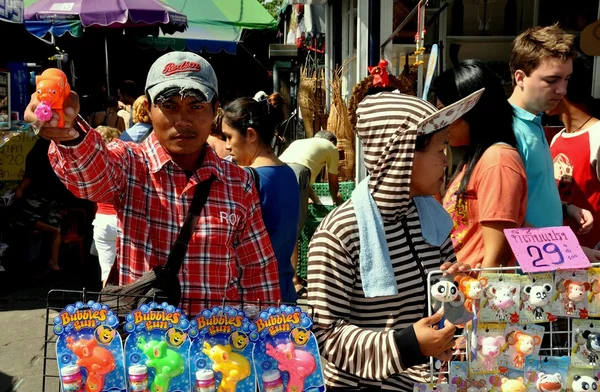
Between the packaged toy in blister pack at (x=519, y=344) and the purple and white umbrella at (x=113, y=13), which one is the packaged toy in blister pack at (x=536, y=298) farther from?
the purple and white umbrella at (x=113, y=13)

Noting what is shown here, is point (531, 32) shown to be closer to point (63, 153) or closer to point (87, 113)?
point (63, 153)

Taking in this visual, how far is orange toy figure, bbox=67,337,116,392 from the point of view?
1489mm

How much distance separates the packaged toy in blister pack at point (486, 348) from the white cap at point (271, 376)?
1.78ft

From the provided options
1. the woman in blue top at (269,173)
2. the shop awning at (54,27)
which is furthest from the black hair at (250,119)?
the shop awning at (54,27)

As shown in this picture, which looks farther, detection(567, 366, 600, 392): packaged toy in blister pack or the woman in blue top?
the woman in blue top

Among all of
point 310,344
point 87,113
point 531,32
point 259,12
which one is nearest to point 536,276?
point 310,344

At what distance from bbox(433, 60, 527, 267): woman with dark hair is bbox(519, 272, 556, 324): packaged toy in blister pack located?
1.81 ft

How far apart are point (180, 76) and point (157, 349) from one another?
825 millimetres

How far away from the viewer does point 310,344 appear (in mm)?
1580

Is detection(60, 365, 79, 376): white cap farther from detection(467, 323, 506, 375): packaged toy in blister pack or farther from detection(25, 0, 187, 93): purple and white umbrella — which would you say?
detection(25, 0, 187, 93): purple and white umbrella

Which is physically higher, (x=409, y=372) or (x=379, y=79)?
(x=379, y=79)

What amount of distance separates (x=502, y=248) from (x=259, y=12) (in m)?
16.1

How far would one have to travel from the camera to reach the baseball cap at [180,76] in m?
1.89

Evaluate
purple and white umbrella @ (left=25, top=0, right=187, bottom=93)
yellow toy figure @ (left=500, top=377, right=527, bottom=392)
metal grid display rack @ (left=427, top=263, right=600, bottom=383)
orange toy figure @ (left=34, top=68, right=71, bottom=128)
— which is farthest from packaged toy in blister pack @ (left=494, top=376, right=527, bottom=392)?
purple and white umbrella @ (left=25, top=0, right=187, bottom=93)
